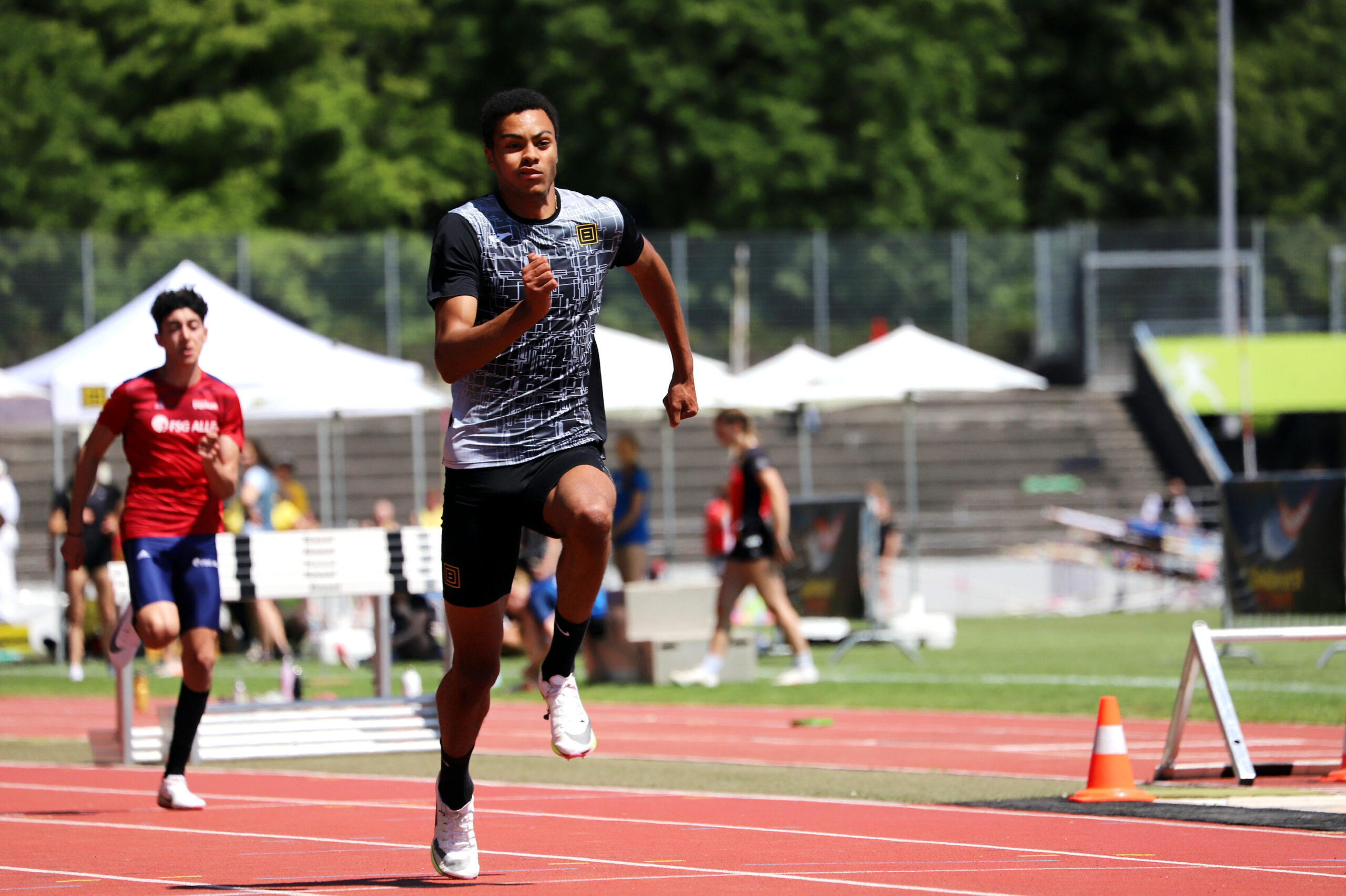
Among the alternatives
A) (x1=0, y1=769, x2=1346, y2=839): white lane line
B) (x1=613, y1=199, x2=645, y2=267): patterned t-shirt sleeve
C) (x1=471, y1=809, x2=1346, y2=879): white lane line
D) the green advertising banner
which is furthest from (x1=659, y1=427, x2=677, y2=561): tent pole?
(x1=613, y1=199, x2=645, y2=267): patterned t-shirt sleeve

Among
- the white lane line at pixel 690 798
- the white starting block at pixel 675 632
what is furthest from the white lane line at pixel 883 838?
the white starting block at pixel 675 632

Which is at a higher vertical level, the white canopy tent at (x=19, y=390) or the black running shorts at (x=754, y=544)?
the white canopy tent at (x=19, y=390)

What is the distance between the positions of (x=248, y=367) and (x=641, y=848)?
10641mm

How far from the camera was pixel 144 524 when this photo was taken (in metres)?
8.25

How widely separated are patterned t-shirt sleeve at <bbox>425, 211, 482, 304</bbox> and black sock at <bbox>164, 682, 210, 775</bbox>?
3396 mm

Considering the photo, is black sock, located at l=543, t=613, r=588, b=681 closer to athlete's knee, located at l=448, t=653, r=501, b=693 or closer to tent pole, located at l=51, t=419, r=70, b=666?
athlete's knee, located at l=448, t=653, r=501, b=693

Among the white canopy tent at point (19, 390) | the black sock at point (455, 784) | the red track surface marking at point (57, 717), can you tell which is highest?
the white canopy tent at point (19, 390)

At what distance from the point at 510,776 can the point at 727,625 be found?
19.2ft

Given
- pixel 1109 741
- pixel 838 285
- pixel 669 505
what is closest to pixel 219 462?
pixel 1109 741

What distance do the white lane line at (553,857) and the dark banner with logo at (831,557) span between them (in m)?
11.2

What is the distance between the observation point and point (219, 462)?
829 cm

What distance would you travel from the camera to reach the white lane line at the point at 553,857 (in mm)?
5578

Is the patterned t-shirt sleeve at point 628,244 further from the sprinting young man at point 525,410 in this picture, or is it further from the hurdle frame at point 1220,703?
the hurdle frame at point 1220,703

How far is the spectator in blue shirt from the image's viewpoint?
17219 millimetres
